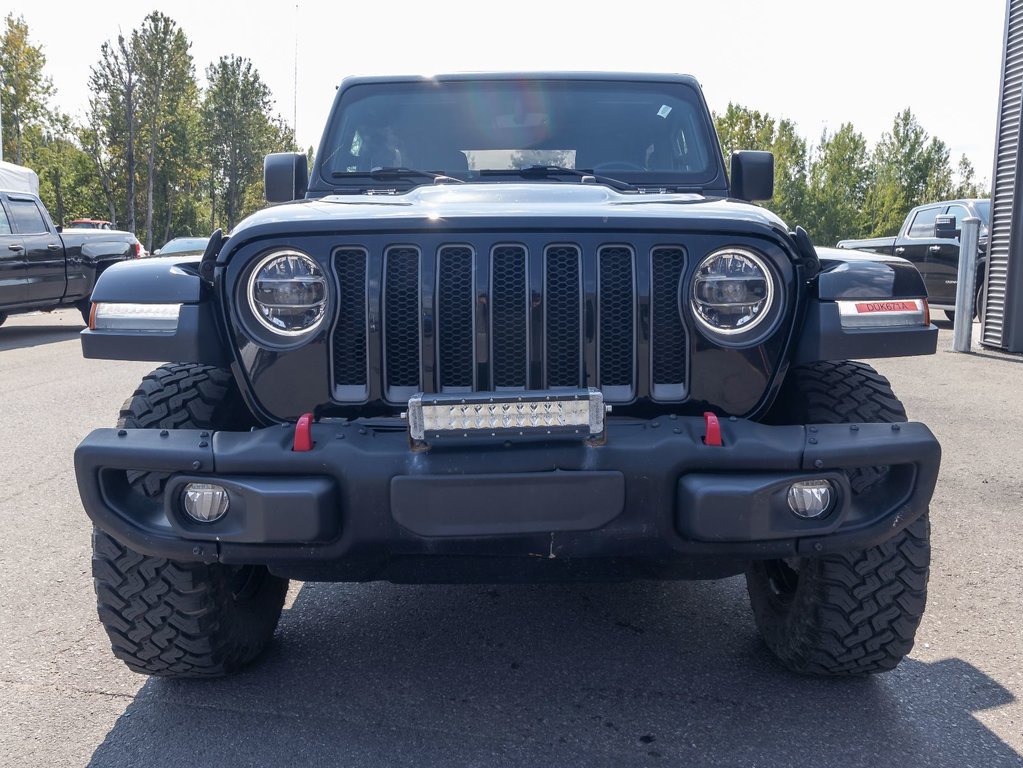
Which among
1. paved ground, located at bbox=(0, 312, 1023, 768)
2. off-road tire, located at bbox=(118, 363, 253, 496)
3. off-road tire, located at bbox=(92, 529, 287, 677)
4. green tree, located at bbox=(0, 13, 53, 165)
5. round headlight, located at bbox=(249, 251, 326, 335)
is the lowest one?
paved ground, located at bbox=(0, 312, 1023, 768)

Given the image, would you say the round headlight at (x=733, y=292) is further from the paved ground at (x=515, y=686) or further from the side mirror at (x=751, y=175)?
the side mirror at (x=751, y=175)

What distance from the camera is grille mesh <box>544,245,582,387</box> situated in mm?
2328

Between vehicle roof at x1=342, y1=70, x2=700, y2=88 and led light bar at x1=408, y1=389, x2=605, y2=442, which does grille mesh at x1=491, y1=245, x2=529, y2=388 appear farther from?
vehicle roof at x1=342, y1=70, x2=700, y2=88

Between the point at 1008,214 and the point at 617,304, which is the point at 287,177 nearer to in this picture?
the point at 617,304

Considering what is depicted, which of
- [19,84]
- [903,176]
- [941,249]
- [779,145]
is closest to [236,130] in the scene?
[19,84]

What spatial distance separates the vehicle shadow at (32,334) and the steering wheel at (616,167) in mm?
9563

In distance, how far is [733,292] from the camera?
2.37 m

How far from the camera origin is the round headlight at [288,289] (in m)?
2.34

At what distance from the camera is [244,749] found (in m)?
2.37

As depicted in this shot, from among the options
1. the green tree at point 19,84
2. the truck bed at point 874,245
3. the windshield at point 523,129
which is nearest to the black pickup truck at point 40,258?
the windshield at point 523,129

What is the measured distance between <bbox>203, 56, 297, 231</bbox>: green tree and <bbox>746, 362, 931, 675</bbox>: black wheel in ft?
184

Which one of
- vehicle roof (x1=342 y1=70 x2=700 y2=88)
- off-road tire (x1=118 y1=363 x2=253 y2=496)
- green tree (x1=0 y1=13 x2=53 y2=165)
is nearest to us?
off-road tire (x1=118 y1=363 x2=253 y2=496)

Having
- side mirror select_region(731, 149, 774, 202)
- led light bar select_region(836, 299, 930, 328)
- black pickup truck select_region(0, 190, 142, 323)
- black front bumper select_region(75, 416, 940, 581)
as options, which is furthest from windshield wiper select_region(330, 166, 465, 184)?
black pickup truck select_region(0, 190, 142, 323)

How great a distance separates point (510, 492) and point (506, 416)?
0.55 ft
